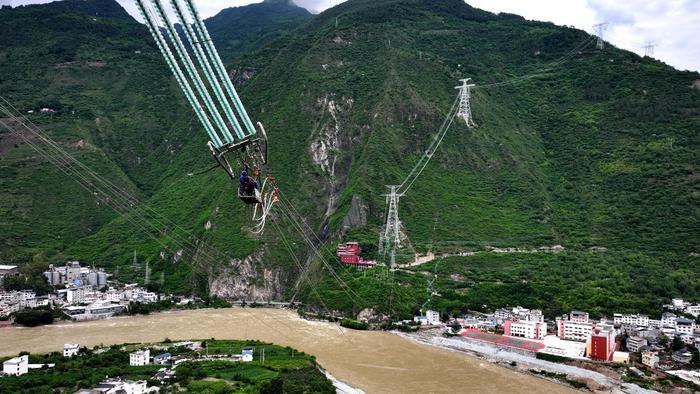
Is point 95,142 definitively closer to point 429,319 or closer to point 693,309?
point 429,319

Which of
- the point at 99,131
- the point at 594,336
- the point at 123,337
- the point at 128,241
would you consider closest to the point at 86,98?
the point at 99,131

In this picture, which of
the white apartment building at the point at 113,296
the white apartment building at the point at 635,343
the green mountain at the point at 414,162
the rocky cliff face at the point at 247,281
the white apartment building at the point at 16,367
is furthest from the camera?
the rocky cliff face at the point at 247,281

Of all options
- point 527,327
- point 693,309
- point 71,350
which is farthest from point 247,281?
point 693,309

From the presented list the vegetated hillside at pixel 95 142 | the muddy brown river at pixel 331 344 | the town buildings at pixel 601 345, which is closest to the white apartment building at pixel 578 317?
the town buildings at pixel 601 345

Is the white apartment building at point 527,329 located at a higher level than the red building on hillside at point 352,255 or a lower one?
lower

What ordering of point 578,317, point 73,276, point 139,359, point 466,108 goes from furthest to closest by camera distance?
point 466,108
point 73,276
point 578,317
point 139,359

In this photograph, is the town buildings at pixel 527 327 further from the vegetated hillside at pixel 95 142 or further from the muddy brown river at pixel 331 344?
the vegetated hillside at pixel 95 142

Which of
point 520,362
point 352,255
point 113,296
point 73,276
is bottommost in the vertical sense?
point 520,362
